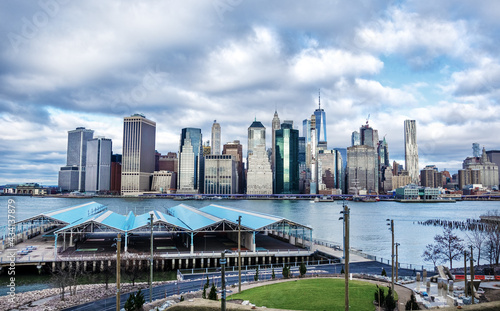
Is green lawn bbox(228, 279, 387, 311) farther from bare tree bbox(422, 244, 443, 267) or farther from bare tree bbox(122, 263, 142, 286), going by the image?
bare tree bbox(422, 244, 443, 267)

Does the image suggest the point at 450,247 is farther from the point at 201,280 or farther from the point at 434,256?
the point at 201,280

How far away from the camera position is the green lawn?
28.1 m

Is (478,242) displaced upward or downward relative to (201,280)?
downward

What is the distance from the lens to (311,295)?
30266mm

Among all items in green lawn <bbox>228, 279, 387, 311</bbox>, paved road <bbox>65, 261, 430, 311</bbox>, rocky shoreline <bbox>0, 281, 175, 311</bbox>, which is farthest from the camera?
rocky shoreline <bbox>0, 281, 175, 311</bbox>

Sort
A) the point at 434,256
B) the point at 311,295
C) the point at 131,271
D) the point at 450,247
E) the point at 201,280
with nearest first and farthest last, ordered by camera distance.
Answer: the point at 311,295 → the point at 201,280 → the point at 131,271 → the point at 434,256 → the point at 450,247

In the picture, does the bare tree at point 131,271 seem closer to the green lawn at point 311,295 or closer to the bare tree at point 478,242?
the green lawn at point 311,295

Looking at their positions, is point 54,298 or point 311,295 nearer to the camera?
point 311,295

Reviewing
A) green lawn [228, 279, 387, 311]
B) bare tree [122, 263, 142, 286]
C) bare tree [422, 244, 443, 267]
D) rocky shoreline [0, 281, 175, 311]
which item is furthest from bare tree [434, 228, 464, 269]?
rocky shoreline [0, 281, 175, 311]

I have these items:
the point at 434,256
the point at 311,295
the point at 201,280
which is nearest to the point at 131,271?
the point at 201,280

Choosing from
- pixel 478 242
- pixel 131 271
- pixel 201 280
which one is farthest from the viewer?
pixel 478 242

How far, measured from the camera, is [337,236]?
332 ft

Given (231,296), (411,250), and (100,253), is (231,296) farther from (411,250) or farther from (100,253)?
(411,250)

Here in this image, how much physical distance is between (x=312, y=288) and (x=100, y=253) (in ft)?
128
